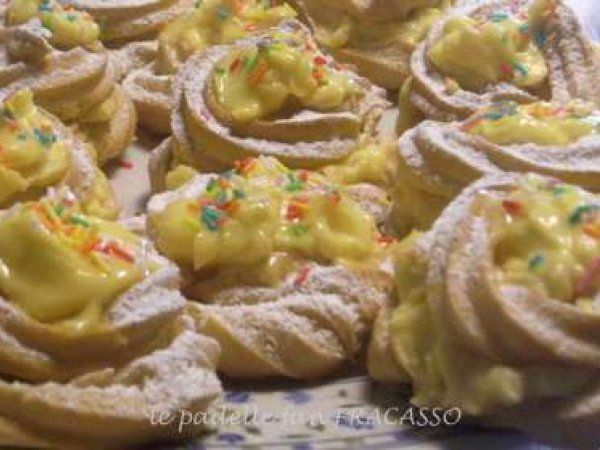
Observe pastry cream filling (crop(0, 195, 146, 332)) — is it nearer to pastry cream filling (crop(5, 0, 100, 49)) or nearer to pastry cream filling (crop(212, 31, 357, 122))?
pastry cream filling (crop(212, 31, 357, 122))

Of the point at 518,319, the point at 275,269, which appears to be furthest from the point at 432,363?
the point at 275,269

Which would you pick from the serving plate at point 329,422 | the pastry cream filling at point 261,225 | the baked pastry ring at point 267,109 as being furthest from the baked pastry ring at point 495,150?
the serving plate at point 329,422

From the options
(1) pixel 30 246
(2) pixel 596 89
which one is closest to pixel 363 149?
(2) pixel 596 89

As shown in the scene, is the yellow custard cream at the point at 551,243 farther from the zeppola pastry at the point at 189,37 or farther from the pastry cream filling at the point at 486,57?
the zeppola pastry at the point at 189,37

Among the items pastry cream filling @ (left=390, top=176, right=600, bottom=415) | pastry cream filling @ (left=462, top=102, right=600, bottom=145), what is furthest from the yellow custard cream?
pastry cream filling @ (left=462, top=102, right=600, bottom=145)

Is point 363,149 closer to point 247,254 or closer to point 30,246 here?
point 247,254

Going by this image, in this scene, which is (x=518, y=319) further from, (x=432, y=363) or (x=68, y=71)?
(x=68, y=71)
